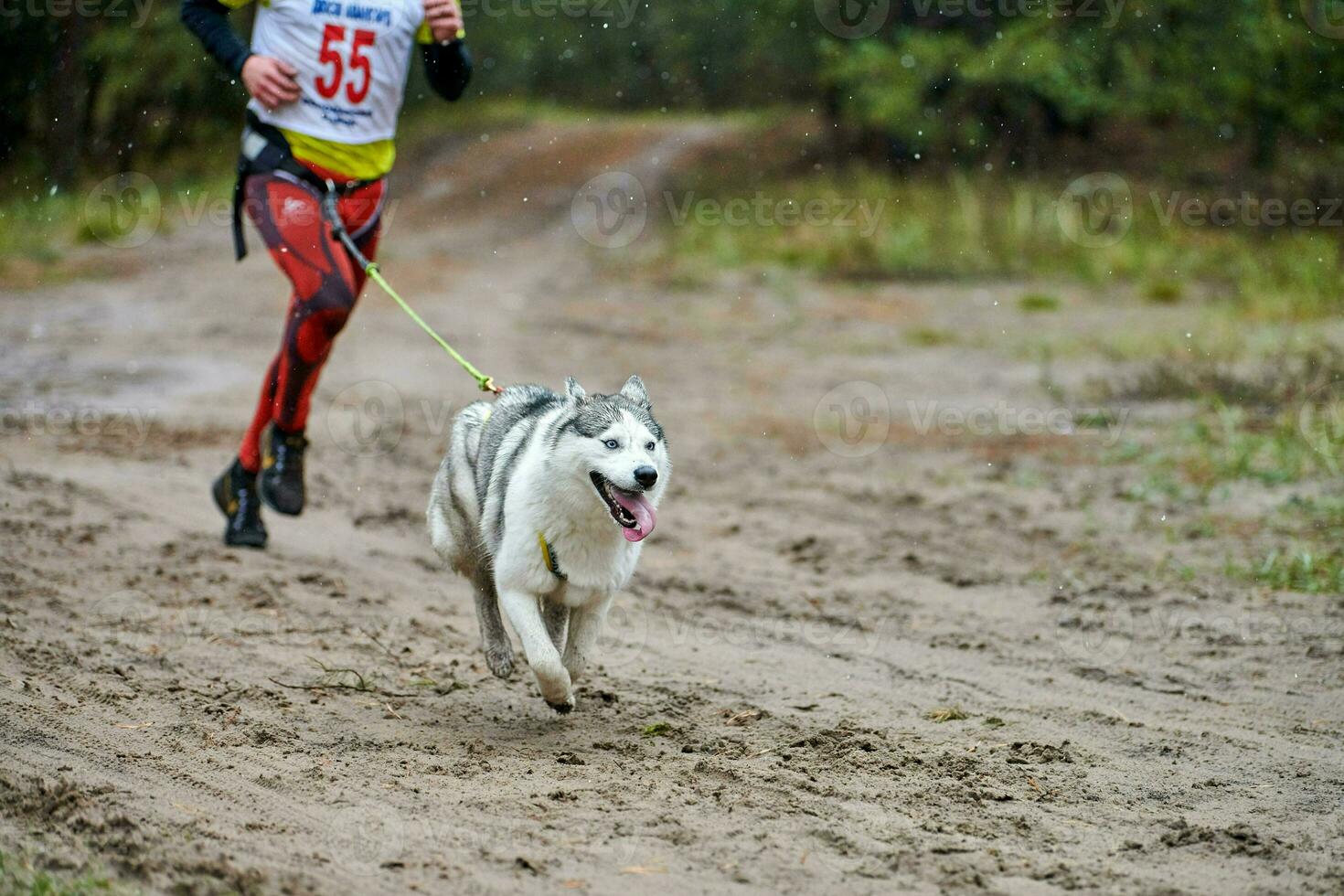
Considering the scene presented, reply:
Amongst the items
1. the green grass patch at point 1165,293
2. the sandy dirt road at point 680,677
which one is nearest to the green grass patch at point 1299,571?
the sandy dirt road at point 680,677

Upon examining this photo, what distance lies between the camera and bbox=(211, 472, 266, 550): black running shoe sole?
6.57m

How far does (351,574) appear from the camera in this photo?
6496 millimetres

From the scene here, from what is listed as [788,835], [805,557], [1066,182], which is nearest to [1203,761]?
[788,835]

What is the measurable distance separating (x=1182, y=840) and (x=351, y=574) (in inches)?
157

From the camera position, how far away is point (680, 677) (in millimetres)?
5398

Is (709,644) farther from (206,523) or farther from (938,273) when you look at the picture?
(938,273)

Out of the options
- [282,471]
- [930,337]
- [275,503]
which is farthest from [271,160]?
[930,337]
